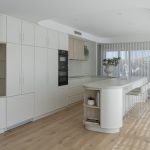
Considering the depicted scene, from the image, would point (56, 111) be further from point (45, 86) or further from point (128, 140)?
point (128, 140)

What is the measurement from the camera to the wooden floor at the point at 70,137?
11.3 feet

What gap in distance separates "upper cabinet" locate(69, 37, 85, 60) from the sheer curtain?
1921 mm

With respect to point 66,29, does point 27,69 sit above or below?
below

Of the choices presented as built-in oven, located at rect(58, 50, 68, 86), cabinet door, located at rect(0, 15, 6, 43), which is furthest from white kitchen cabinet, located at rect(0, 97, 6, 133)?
built-in oven, located at rect(58, 50, 68, 86)

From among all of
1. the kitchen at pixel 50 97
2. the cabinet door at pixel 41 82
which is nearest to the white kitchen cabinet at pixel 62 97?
Answer: the kitchen at pixel 50 97

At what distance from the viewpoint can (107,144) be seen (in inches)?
139

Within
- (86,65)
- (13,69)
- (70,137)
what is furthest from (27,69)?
(86,65)

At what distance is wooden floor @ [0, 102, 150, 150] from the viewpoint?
346cm

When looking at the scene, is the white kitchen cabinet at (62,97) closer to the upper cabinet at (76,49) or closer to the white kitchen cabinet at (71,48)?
the white kitchen cabinet at (71,48)

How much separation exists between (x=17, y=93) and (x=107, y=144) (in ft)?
7.38

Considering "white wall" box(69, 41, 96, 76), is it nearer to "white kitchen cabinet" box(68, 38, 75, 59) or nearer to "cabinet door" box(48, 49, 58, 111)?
"white kitchen cabinet" box(68, 38, 75, 59)

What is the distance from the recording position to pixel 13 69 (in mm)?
4398

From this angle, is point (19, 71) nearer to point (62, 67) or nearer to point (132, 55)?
point (62, 67)

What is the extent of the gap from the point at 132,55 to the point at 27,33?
541 cm
